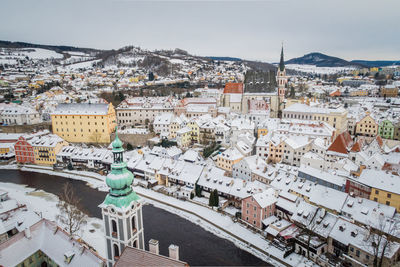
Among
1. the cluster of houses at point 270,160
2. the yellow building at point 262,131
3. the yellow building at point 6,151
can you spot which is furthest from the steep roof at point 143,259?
the yellow building at point 6,151

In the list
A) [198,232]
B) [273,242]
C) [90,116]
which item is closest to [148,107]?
[90,116]

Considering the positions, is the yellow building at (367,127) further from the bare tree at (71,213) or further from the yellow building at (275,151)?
the bare tree at (71,213)

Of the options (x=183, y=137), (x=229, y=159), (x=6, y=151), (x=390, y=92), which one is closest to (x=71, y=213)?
(x=229, y=159)

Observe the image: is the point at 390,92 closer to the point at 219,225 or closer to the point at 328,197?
the point at 328,197

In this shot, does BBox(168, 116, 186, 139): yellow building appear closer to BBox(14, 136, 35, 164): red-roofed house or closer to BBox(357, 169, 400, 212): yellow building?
BBox(14, 136, 35, 164): red-roofed house

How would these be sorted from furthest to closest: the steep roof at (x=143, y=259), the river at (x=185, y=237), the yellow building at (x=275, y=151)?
the yellow building at (x=275, y=151) < the river at (x=185, y=237) < the steep roof at (x=143, y=259)

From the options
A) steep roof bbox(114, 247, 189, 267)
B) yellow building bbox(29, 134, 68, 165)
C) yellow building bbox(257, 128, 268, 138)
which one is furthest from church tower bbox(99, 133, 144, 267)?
yellow building bbox(257, 128, 268, 138)

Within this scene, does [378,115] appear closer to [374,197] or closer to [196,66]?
[374,197]
